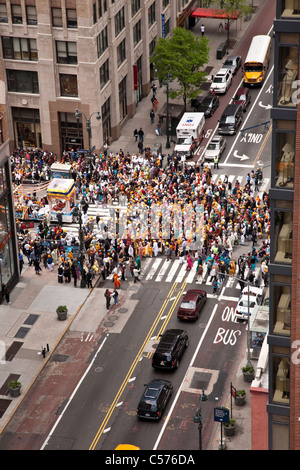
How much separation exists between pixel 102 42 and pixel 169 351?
39.8m

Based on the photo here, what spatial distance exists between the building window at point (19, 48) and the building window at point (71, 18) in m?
4.25

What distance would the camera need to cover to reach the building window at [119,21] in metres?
93.4

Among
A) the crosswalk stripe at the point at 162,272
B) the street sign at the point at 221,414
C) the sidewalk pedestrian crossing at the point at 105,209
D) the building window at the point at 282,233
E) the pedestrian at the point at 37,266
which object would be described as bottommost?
the sidewalk pedestrian crossing at the point at 105,209

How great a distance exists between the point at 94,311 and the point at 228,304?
9616mm

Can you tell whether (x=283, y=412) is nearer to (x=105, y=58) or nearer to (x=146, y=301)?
(x=146, y=301)

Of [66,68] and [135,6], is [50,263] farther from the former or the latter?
[135,6]

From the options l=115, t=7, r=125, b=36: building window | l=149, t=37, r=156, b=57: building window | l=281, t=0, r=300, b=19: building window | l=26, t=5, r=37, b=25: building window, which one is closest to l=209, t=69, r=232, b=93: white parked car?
l=149, t=37, r=156, b=57: building window

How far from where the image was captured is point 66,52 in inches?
3487

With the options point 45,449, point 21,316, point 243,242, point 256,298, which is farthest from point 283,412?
point 243,242

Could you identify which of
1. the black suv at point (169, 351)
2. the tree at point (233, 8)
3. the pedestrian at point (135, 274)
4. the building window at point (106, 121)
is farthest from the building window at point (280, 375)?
the tree at point (233, 8)

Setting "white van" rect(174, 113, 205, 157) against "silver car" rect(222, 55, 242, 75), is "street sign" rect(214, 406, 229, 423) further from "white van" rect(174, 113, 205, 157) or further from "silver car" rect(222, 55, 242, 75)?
"silver car" rect(222, 55, 242, 75)

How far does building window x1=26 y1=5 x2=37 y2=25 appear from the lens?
87.4 m

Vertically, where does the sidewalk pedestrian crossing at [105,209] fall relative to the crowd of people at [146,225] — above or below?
below

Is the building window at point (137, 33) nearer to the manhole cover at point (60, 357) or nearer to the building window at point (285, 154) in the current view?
the manhole cover at point (60, 357)
